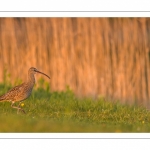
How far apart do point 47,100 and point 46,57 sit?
279 cm

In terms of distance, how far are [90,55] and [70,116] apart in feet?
14.4

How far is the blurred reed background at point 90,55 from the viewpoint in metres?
16.7

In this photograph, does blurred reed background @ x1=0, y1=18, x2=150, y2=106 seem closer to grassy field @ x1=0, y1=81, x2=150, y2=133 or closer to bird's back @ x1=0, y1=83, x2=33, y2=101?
grassy field @ x1=0, y1=81, x2=150, y2=133

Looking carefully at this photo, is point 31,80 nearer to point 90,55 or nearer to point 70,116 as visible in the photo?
point 70,116

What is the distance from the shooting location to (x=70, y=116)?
13094mm

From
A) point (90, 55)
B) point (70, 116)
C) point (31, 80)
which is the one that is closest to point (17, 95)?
point (31, 80)

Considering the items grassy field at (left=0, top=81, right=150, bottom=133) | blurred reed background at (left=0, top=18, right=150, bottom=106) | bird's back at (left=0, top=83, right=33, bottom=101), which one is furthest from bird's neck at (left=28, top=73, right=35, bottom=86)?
blurred reed background at (left=0, top=18, right=150, bottom=106)

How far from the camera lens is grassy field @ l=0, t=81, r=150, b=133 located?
11312 millimetres

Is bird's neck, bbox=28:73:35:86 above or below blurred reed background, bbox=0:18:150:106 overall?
below

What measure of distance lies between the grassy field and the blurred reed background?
135cm

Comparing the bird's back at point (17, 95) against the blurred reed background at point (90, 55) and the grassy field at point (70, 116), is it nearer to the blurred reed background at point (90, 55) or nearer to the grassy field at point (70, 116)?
the grassy field at point (70, 116)

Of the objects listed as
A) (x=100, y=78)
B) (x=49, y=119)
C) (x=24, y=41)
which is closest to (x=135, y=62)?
(x=100, y=78)

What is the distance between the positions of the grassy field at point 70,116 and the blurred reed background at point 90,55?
53.3 inches
